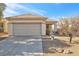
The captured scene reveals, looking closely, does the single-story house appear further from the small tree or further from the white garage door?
the small tree

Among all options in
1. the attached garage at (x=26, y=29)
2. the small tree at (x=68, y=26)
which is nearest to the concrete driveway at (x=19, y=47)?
the attached garage at (x=26, y=29)

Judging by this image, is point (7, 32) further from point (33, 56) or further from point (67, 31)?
point (67, 31)

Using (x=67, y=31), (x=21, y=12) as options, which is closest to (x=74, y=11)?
(x=67, y=31)

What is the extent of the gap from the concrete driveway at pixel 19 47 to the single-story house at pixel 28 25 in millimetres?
114

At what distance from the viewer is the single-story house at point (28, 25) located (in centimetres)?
706

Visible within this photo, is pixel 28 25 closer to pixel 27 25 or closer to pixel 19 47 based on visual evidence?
pixel 27 25

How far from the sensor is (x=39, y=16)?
7.07 metres

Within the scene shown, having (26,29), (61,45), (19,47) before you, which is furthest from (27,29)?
(61,45)

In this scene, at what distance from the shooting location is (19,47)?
7.11 metres

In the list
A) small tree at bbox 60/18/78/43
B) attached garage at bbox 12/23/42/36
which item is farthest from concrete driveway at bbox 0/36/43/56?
small tree at bbox 60/18/78/43

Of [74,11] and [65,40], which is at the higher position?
[74,11]

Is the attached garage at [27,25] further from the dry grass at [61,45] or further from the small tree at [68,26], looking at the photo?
the small tree at [68,26]

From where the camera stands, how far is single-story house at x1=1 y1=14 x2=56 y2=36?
7.06m

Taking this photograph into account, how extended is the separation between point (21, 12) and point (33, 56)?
89 cm
